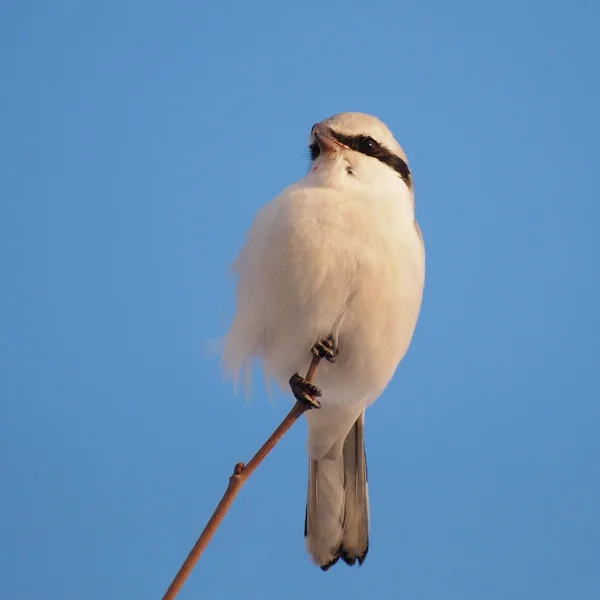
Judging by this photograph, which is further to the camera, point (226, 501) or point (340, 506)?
point (340, 506)

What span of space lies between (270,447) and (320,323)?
1.94ft

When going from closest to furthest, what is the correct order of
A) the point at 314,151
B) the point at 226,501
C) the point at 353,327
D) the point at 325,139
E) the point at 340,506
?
1. the point at 226,501
2. the point at 353,327
3. the point at 325,139
4. the point at 314,151
5. the point at 340,506

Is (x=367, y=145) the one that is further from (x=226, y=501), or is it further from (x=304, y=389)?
(x=226, y=501)

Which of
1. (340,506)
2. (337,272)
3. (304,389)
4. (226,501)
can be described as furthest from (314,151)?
(226,501)

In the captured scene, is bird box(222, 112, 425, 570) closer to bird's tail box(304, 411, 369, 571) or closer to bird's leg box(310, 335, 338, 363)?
bird's leg box(310, 335, 338, 363)

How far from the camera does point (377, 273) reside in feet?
6.15

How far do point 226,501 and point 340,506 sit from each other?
1.25 metres

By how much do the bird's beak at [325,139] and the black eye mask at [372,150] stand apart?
0.07ft

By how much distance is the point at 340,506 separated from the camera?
2482 mm

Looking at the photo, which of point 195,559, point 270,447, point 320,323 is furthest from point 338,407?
point 195,559

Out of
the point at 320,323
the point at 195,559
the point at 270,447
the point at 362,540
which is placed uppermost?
the point at 320,323

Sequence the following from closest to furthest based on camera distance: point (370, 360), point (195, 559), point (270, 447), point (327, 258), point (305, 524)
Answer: point (195, 559), point (270, 447), point (327, 258), point (370, 360), point (305, 524)

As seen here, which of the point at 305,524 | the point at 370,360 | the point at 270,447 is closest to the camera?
the point at 270,447

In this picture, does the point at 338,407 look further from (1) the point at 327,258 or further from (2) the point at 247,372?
(1) the point at 327,258
